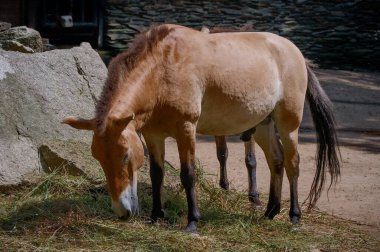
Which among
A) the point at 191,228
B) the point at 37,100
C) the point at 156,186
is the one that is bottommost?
the point at 191,228

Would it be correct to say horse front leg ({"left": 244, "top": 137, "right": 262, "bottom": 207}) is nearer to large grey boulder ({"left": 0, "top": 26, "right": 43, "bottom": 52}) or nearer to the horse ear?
the horse ear

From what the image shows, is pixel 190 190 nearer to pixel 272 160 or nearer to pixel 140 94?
pixel 140 94

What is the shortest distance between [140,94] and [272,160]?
59.1 inches

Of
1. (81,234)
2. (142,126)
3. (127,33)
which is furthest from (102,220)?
(127,33)

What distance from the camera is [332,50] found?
50.9 feet

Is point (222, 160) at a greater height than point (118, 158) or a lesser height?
lesser

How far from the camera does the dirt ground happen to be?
6.57m

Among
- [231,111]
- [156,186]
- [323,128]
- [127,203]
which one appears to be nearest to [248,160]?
[323,128]

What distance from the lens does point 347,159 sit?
850 cm

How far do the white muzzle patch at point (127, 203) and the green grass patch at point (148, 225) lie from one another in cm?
21

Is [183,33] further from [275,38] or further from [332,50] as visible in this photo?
[332,50]

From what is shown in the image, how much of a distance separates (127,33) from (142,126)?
9.82m

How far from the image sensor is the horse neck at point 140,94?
16.5 ft

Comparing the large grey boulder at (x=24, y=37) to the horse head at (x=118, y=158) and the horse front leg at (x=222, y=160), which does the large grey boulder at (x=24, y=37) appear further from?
the horse head at (x=118, y=158)
